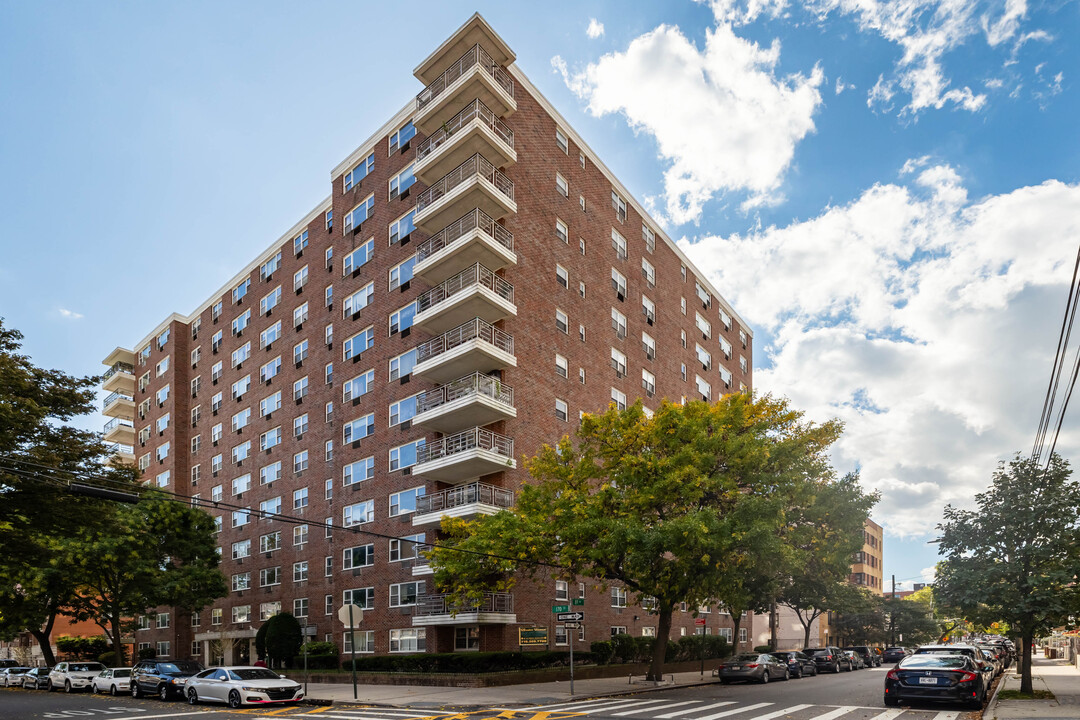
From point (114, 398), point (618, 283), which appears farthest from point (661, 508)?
point (114, 398)

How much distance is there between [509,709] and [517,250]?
874 inches

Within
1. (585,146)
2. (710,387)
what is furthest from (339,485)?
(710,387)

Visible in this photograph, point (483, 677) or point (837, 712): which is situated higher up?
point (837, 712)

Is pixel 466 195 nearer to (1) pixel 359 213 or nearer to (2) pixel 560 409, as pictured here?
(2) pixel 560 409

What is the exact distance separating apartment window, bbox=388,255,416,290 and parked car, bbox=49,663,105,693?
22174mm

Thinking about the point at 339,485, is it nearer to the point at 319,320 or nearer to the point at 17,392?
the point at 319,320

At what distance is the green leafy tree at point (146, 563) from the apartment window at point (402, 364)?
46.2 ft

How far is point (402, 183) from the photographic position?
43625 millimetres

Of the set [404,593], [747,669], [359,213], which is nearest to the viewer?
[747,669]

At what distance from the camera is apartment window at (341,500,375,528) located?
41338 millimetres

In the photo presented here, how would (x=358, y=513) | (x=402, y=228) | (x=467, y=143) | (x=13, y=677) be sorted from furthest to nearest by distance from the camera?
(x=13, y=677) → (x=402, y=228) → (x=358, y=513) → (x=467, y=143)

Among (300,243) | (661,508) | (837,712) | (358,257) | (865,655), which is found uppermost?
(300,243)

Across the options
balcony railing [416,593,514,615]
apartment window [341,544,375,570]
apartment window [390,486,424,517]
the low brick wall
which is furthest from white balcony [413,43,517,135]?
the low brick wall

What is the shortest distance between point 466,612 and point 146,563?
67.7 ft
